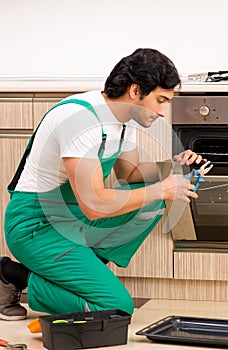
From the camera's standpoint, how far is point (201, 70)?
378 cm

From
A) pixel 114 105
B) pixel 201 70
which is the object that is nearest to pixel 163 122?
pixel 114 105

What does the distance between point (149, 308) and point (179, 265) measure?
20 centimetres

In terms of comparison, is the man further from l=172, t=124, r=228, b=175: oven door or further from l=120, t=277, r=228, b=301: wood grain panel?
l=120, t=277, r=228, b=301: wood grain panel

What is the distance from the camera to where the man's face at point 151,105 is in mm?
2840

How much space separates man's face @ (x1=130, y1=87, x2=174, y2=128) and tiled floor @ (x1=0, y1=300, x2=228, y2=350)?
28.2 inches

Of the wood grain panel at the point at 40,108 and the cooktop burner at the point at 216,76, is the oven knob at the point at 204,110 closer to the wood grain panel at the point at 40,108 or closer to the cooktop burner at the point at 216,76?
the cooktop burner at the point at 216,76

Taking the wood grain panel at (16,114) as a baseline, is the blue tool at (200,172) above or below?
below

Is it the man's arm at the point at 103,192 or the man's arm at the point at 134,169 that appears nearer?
the man's arm at the point at 103,192

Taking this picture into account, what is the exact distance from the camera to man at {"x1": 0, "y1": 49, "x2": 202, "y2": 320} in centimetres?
280

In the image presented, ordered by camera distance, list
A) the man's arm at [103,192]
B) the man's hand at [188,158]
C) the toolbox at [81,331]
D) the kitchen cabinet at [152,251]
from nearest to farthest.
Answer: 1. the toolbox at [81,331]
2. the man's arm at [103,192]
3. the man's hand at [188,158]
4. the kitchen cabinet at [152,251]

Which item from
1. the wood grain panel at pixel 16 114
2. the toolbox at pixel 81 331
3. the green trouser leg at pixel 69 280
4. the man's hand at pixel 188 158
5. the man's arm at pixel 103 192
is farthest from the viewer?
the wood grain panel at pixel 16 114

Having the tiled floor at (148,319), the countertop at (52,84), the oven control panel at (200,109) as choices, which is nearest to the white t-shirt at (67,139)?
the oven control panel at (200,109)

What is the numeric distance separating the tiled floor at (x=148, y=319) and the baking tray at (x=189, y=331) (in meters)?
0.03

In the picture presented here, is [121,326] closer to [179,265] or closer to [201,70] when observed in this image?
[179,265]
